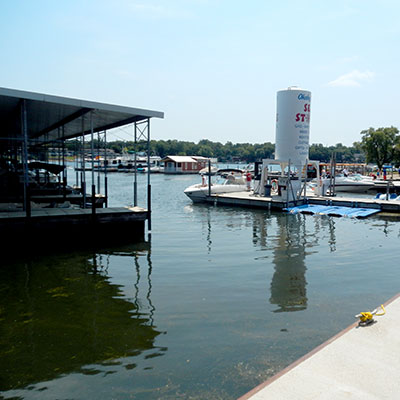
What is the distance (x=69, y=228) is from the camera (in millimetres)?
14133

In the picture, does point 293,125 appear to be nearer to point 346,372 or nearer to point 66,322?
point 66,322

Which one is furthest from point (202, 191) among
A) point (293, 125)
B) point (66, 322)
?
point (66, 322)

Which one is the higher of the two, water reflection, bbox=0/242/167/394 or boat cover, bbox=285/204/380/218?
boat cover, bbox=285/204/380/218

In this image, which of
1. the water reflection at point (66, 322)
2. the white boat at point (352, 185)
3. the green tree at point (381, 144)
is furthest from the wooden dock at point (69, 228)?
the green tree at point (381, 144)

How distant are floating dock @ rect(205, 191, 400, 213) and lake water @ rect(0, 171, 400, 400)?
948cm

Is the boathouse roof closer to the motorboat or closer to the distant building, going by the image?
the motorboat

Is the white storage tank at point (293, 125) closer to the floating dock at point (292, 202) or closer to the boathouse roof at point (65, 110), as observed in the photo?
the floating dock at point (292, 202)

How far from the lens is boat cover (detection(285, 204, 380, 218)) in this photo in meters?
22.9

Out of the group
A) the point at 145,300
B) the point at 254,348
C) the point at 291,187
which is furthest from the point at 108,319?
the point at 291,187

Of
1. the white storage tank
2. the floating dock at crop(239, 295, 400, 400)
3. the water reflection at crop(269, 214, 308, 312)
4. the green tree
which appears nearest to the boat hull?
the white storage tank

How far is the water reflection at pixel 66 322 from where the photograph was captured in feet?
20.0

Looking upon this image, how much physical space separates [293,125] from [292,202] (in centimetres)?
518

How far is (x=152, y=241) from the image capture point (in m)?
15.9

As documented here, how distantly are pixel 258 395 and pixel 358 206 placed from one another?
23.4 metres
